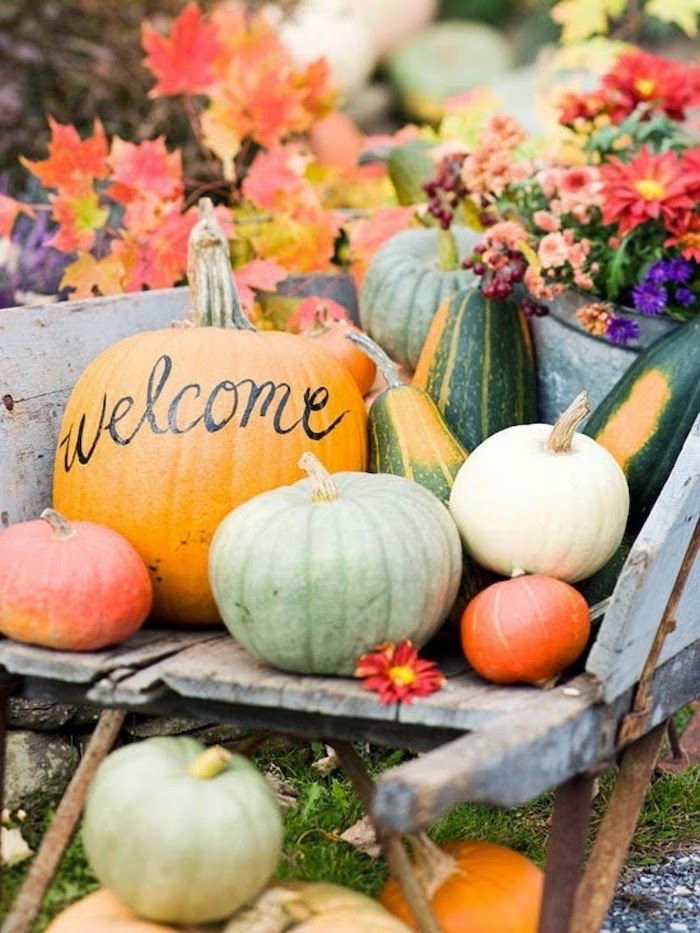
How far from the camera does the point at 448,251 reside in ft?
10.8

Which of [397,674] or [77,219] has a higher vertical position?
[77,219]

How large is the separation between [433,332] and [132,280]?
771 mm

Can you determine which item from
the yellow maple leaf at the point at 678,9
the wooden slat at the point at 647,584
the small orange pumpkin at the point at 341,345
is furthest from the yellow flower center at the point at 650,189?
the yellow maple leaf at the point at 678,9

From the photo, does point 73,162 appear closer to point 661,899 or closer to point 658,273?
point 658,273

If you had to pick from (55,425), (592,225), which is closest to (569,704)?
(55,425)

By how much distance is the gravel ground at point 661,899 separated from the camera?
2.52 metres

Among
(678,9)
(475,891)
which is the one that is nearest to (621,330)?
(475,891)

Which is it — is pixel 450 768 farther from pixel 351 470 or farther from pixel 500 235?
pixel 500 235

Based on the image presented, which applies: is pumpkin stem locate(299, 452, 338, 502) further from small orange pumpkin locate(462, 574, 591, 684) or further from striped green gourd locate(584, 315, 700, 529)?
striped green gourd locate(584, 315, 700, 529)

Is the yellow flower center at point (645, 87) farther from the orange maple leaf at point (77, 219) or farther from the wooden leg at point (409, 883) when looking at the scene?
the wooden leg at point (409, 883)

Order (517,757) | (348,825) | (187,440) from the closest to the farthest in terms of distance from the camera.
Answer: (517,757) → (187,440) → (348,825)

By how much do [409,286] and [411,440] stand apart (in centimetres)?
83

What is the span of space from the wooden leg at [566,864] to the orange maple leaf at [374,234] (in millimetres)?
1982

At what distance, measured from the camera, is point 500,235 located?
292 centimetres
